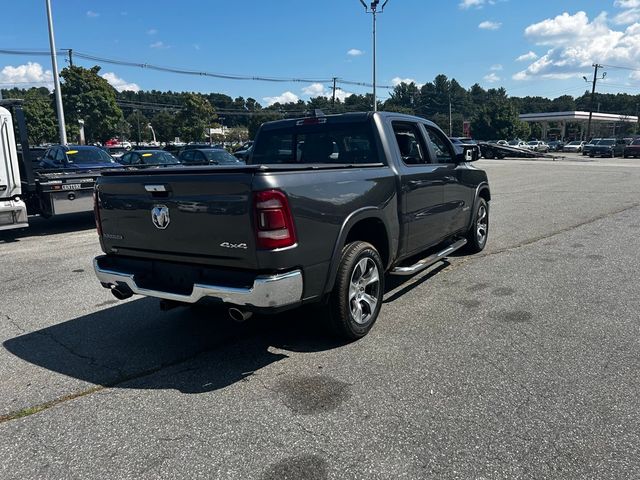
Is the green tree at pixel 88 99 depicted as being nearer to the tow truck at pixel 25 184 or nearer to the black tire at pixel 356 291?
the tow truck at pixel 25 184

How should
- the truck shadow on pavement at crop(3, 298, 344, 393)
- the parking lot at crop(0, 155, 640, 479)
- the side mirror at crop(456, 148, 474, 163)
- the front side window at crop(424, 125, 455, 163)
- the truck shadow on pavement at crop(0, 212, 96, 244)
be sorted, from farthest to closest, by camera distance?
the truck shadow on pavement at crop(0, 212, 96, 244) < the side mirror at crop(456, 148, 474, 163) < the front side window at crop(424, 125, 455, 163) < the truck shadow on pavement at crop(3, 298, 344, 393) < the parking lot at crop(0, 155, 640, 479)

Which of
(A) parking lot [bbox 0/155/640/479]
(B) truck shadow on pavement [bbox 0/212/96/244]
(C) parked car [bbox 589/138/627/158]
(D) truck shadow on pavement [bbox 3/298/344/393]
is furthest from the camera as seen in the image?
(C) parked car [bbox 589/138/627/158]

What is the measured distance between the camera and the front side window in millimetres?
6137

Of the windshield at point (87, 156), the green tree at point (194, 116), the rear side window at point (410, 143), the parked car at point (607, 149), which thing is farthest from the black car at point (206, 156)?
the green tree at point (194, 116)

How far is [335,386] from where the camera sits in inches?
143

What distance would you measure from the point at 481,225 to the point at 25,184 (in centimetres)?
831

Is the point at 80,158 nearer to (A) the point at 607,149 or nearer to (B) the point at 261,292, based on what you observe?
(B) the point at 261,292

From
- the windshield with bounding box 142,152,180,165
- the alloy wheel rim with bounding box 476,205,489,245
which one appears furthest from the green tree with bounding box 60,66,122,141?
the alloy wheel rim with bounding box 476,205,489,245

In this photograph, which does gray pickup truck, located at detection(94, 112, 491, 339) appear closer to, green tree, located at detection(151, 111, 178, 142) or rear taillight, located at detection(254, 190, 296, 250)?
rear taillight, located at detection(254, 190, 296, 250)

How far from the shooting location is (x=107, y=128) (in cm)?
4475

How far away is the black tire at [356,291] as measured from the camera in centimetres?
413

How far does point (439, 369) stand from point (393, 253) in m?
1.36

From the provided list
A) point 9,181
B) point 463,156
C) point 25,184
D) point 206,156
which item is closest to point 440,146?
point 463,156

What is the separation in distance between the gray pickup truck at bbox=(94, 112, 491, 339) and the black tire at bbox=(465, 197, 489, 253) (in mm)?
1955
